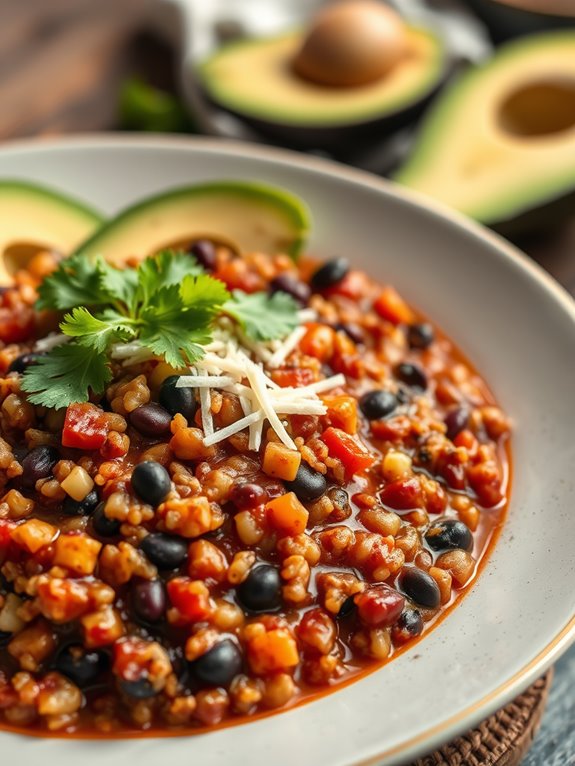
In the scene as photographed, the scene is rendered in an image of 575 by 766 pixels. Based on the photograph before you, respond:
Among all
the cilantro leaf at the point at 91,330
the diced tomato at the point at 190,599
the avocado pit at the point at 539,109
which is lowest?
the diced tomato at the point at 190,599

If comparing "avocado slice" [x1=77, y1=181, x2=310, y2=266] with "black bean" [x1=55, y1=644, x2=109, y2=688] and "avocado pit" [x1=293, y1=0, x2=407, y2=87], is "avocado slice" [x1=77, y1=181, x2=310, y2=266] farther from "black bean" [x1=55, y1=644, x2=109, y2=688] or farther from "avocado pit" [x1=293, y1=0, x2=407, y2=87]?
"black bean" [x1=55, y1=644, x2=109, y2=688]

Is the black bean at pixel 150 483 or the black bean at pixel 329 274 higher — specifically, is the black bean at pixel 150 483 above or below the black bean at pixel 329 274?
below

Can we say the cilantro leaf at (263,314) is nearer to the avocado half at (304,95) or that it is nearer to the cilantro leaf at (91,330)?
the cilantro leaf at (91,330)

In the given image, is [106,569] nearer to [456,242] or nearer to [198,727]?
[198,727]

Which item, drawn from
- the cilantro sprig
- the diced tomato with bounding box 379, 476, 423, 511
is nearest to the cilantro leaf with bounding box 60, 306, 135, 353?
the cilantro sprig

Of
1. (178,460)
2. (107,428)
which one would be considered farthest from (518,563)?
(107,428)

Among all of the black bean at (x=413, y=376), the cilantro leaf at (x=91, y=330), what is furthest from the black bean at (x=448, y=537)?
the cilantro leaf at (x=91, y=330)

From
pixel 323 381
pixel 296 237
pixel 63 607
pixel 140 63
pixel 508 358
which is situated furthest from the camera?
pixel 140 63
